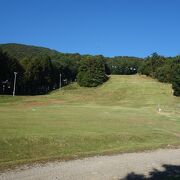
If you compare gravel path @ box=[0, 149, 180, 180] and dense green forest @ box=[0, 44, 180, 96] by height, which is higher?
dense green forest @ box=[0, 44, 180, 96]

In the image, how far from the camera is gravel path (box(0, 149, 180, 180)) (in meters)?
18.5

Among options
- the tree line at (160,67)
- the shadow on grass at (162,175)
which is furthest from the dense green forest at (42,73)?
the shadow on grass at (162,175)

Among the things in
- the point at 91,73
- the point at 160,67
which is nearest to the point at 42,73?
the point at 91,73

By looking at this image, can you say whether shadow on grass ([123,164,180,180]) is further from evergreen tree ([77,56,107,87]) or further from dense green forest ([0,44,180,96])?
evergreen tree ([77,56,107,87])

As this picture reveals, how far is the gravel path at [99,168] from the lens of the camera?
60.8 ft

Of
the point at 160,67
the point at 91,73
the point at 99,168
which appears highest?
the point at 160,67

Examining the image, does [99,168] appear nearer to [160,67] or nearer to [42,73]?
[42,73]

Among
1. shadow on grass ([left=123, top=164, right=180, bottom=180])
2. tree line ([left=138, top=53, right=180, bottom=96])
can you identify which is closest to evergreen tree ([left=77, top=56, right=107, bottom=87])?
tree line ([left=138, top=53, right=180, bottom=96])

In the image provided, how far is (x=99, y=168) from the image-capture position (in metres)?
20.6

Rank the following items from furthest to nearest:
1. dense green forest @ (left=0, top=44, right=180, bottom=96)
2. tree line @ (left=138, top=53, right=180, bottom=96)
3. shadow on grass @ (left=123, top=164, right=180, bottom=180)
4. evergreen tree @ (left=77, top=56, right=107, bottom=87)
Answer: tree line @ (left=138, top=53, right=180, bottom=96)
evergreen tree @ (left=77, top=56, right=107, bottom=87)
dense green forest @ (left=0, top=44, right=180, bottom=96)
shadow on grass @ (left=123, top=164, right=180, bottom=180)

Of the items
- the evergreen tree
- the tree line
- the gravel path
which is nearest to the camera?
the gravel path

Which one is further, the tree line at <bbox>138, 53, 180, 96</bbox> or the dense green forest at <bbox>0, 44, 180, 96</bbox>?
the tree line at <bbox>138, 53, 180, 96</bbox>

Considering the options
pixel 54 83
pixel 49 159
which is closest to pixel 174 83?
pixel 54 83

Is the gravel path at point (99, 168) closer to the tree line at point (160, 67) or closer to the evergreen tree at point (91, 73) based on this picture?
the tree line at point (160, 67)
